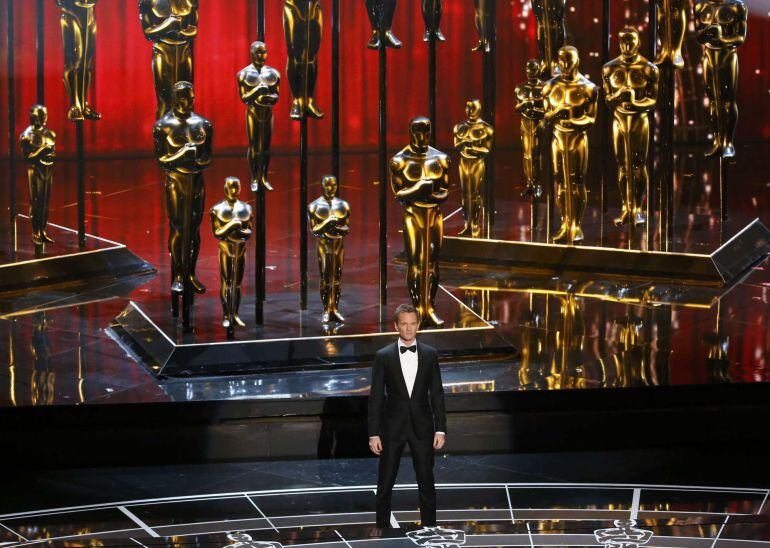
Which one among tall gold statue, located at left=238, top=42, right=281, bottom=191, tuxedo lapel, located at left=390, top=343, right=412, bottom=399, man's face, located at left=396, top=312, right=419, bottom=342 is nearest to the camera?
man's face, located at left=396, top=312, right=419, bottom=342

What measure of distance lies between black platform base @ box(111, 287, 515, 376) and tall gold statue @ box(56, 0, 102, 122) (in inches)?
105

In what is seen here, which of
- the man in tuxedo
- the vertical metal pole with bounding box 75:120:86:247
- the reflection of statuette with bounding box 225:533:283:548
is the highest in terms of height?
the vertical metal pole with bounding box 75:120:86:247

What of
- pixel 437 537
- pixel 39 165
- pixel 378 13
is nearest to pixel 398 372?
pixel 437 537

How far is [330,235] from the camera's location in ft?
27.3

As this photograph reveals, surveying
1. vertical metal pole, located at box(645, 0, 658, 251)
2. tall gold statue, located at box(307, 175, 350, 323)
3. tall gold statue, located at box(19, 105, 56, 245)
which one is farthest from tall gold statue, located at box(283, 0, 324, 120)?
vertical metal pole, located at box(645, 0, 658, 251)

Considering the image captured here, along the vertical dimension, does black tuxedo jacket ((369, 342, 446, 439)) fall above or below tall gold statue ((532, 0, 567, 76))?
below

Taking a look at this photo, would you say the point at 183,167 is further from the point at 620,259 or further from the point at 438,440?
the point at 620,259

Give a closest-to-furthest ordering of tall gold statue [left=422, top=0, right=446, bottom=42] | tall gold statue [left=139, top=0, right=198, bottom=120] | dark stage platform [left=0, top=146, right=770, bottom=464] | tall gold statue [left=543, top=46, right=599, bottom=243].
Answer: dark stage platform [left=0, top=146, right=770, bottom=464] → tall gold statue [left=139, top=0, right=198, bottom=120] → tall gold statue [left=422, top=0, right=446, bottom=42] → tall gold statue [left=543, top=46, right=599, bottom=243]

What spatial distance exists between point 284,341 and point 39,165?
3.37 metres

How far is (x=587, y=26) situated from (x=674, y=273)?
913 centimetres

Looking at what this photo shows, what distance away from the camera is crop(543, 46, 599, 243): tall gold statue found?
34.2 feet

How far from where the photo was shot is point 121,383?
25.9ft

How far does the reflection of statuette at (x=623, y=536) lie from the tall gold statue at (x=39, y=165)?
5732 millimetres

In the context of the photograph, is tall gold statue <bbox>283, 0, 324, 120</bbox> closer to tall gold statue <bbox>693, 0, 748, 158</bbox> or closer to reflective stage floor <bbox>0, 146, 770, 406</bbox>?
reflective stage floor <bbox>0, 146, 770, 406</bbox>
